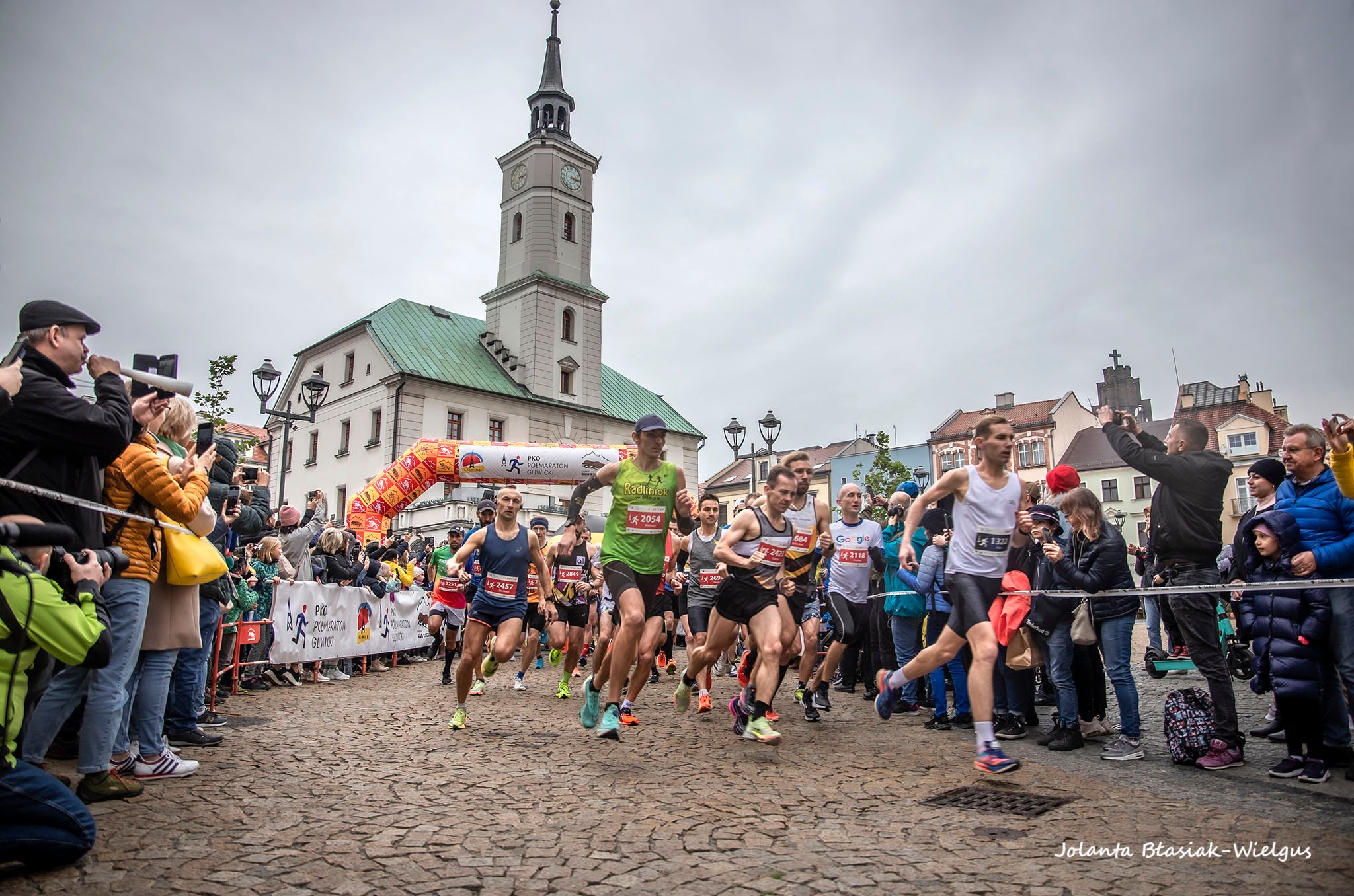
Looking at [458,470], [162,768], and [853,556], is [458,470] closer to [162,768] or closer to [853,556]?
[853,556]

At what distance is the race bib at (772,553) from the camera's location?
671cm

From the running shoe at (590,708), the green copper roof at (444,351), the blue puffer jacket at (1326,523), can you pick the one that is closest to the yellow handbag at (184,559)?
the running shoe at (590,708)

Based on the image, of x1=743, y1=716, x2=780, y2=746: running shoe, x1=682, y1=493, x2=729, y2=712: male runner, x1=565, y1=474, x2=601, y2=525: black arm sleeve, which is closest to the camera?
x1=743, y1=716, x2=780, y2=746: running shoe

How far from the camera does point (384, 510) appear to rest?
2698 centimetres

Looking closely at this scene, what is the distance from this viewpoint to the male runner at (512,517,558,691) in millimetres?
9711

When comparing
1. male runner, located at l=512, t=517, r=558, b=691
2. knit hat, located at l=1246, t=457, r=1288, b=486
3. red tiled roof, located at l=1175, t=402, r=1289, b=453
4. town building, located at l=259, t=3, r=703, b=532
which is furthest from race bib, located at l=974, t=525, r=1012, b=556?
red tiled roof, located at l=1175, t=402, r=1289, b=453

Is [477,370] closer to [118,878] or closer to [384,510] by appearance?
[384,510]

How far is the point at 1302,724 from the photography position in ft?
17.4

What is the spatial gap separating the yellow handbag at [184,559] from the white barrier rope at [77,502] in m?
0.05

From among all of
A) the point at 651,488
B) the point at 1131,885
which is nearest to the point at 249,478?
the point at 651,488

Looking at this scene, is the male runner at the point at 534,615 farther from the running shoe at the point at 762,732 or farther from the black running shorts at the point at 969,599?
the black running shorts at the point at 969,599

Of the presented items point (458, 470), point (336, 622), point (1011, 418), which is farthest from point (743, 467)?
point (336, 622)

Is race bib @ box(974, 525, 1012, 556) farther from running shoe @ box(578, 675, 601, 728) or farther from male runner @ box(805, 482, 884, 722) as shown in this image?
running shoe @ box(578, 675, 601, 728)

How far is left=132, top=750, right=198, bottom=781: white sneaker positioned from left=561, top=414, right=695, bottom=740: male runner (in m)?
2.85
